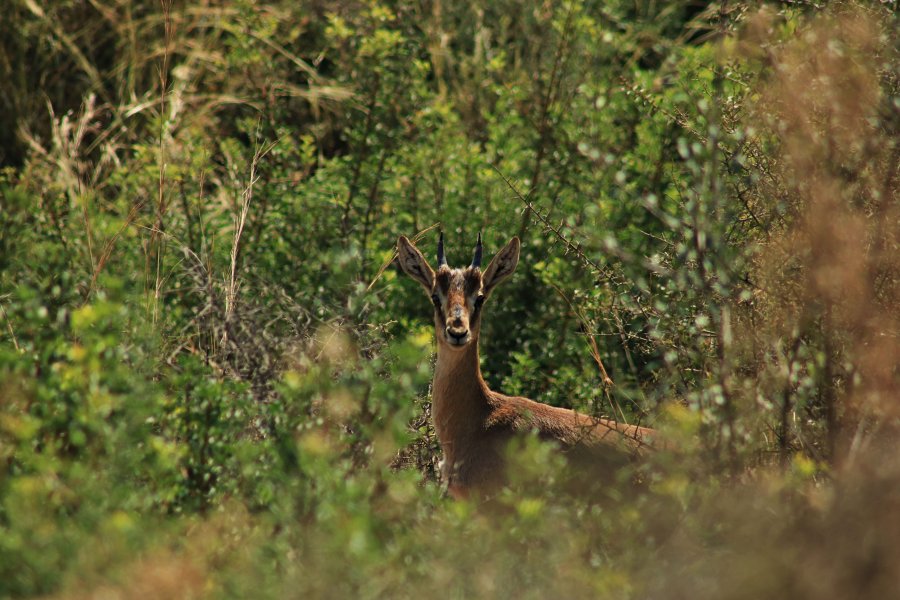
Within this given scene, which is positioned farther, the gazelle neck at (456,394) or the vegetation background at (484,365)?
the gazelle neck at (456,394)

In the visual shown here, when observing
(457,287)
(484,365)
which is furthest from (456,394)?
(484,365)

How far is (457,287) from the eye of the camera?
257 inches

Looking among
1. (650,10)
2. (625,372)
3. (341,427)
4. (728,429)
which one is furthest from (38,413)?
(650,10)

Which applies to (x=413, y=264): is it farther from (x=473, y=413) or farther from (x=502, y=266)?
(x=473, y=413)

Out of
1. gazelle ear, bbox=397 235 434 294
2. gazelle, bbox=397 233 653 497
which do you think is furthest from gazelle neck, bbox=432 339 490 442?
gazelle ear, bbox=397 235 434 294

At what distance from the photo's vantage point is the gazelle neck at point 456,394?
6.50 m

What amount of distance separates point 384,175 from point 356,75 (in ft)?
2.92

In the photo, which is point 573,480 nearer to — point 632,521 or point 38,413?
A: point 632,521

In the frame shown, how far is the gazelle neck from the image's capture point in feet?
21.3

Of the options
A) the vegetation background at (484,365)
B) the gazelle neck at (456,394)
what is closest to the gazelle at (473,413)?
the gazelle neck at (456,394)

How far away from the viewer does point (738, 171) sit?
6.04m

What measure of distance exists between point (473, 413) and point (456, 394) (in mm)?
151

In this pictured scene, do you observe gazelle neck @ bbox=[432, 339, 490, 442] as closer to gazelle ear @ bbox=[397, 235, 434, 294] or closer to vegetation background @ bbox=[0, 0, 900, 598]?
vegetation background @ bbox=[0, 0, 900, 598]

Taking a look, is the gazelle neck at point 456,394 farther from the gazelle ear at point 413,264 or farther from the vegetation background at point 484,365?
the gazelle ear at point 413,264
